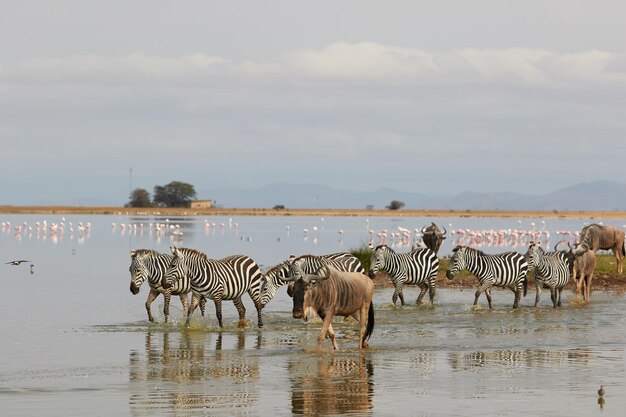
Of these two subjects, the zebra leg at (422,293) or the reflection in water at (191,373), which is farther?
the zebra leg at (422,293)

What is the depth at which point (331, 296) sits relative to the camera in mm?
18500

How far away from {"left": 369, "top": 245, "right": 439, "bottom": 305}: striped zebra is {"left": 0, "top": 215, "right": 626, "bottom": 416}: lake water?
79 cm

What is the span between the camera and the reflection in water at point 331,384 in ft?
47.0

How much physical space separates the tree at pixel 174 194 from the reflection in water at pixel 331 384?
164203mm

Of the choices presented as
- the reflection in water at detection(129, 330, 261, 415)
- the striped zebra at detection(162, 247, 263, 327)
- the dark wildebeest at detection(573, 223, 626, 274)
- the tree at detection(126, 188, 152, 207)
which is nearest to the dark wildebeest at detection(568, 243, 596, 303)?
the dark wildebeest at detection(573, 223, 626, 274)

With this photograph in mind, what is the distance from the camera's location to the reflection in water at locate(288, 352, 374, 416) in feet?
47.0

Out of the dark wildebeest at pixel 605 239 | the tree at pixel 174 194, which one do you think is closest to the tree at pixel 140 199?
the tree at pixel 174 194

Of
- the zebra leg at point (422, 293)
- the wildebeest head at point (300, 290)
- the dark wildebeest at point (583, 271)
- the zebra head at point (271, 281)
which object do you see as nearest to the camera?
the wildebeest head at point (300, 290)

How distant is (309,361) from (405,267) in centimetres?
1060

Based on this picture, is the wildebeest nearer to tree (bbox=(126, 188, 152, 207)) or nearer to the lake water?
the lake water

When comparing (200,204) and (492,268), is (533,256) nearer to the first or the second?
(492,268)

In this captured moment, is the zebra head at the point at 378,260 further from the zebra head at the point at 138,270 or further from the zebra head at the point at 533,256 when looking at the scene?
the zebra head at the point at 138,270

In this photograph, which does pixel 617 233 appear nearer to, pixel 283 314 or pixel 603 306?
pixel 603 306

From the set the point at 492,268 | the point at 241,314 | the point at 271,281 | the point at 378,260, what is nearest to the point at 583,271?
the point at 492,268
